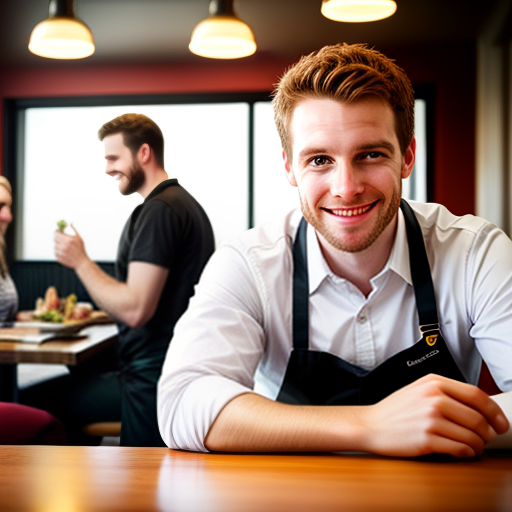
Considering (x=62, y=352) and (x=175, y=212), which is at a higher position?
(x=175, y=212)

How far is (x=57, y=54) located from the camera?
135 cm

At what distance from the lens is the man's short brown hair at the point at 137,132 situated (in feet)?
4.01

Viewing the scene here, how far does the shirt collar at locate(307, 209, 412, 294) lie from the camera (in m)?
0.79

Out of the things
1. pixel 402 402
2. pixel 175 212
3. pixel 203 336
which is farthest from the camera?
pixel 175 212

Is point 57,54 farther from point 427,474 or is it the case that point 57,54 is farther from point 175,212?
point 427,474

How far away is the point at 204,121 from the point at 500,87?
34.9 inches

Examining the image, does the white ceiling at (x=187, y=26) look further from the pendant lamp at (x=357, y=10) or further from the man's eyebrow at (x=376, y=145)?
the man's eyebrow at (x=376, y=145)

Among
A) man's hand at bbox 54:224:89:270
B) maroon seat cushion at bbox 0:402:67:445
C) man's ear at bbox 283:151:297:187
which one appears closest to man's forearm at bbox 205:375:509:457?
man's ear at bbox 283:151:297:187

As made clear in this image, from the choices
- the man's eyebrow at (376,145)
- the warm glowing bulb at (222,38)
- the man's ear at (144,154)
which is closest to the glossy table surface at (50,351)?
the man's ear at (144,154)

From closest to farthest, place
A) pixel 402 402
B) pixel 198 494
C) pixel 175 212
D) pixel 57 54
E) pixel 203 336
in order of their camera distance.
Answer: pixel 198 494 < pixel 402 402 < pixel 203 336 < pixel 175 212 < pixel 57 54

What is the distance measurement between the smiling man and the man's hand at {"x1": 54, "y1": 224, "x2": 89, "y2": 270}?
594 millimetres

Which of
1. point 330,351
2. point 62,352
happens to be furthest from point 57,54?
point 330,351

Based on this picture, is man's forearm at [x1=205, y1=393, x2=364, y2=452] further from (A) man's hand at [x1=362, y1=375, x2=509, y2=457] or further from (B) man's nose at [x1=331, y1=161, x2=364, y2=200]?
(B) man's nose at [x1=331, y1=161, x2=364, y2=200]

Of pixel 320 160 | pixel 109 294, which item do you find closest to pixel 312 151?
pixel 320 160
